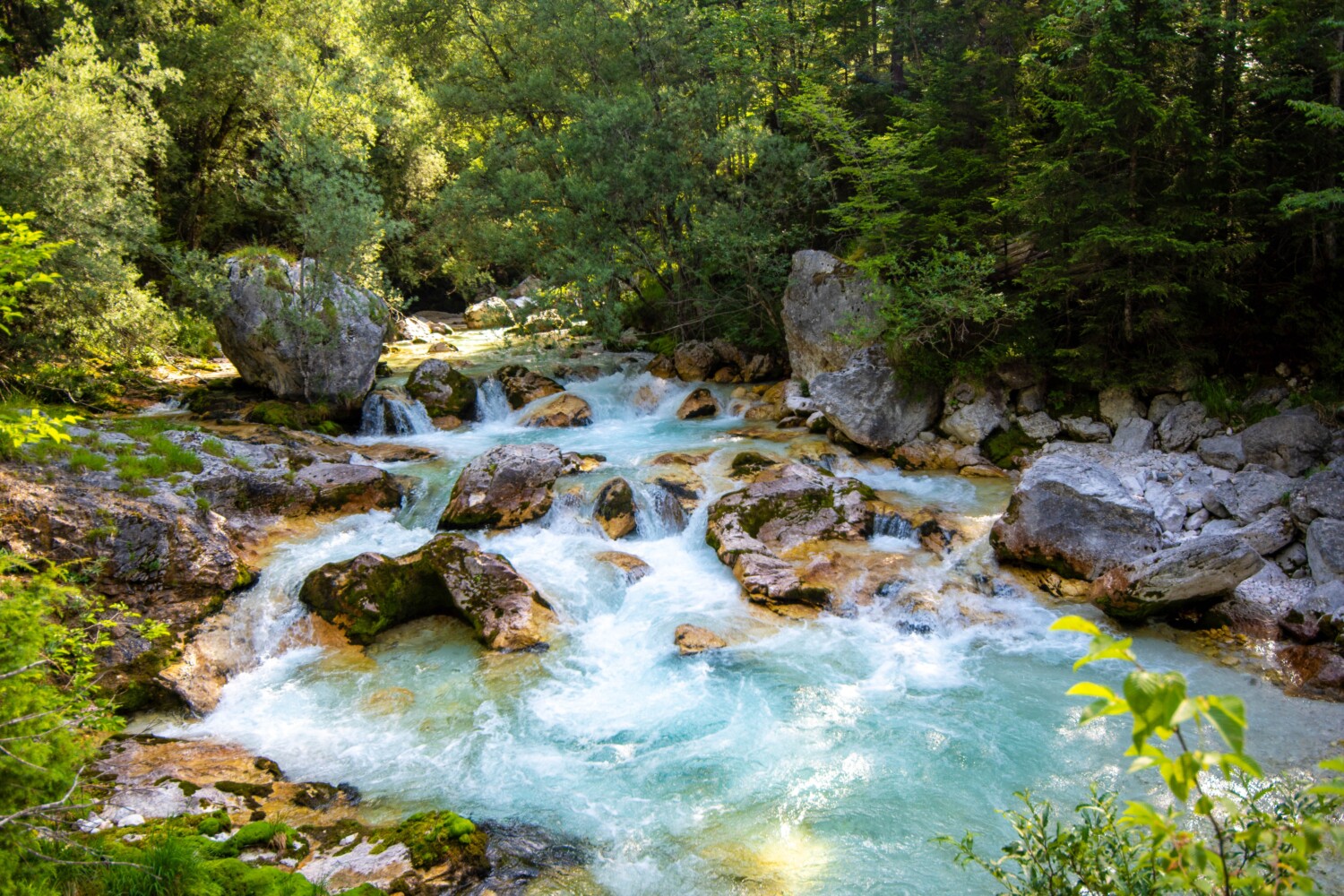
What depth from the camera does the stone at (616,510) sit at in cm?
1299

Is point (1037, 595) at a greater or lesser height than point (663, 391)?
lesser

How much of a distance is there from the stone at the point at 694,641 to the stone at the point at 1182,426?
28.5 feet

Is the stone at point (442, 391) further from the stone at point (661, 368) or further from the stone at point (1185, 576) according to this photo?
the stone at point (1185, 576)

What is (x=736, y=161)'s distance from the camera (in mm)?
19656

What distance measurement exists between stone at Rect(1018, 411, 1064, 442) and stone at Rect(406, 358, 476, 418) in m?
12.8

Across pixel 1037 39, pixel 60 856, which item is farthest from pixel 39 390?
pixel 1037 39

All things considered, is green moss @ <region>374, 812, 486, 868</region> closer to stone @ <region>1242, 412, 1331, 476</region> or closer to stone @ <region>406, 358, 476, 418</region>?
stone @ <region>1242, 412, 1331, 476</region>

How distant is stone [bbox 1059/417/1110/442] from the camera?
13836 millimetres

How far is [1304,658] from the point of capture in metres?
8.59

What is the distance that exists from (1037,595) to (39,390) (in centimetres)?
1934

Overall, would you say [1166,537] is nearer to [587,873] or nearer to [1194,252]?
[1194,252]

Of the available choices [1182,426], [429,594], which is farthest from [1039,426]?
[429,594]

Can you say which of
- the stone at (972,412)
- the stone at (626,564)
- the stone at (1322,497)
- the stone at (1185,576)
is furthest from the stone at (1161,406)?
the stone at (626,564)

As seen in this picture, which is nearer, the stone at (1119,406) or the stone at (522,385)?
the stone at (1119,406)
